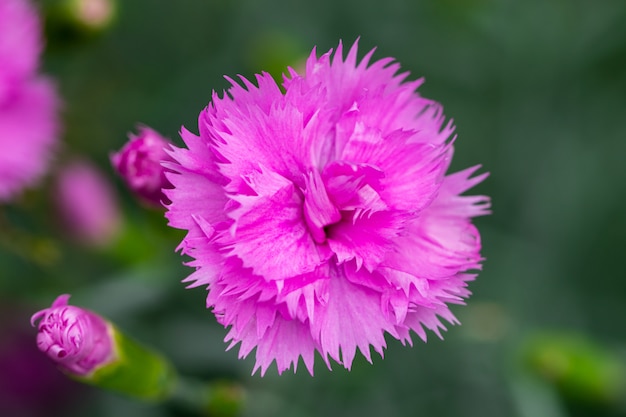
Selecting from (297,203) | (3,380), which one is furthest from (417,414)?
(297,203)

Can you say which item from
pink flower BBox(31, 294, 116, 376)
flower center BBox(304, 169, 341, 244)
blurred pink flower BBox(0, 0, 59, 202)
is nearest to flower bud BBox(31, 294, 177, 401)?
pink flower BBox(31, 294, 116, 376)

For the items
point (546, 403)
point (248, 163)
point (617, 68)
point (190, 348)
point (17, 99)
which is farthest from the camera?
point (617, 68)

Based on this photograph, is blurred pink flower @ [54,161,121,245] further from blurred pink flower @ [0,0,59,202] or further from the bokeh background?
blurred pink flower @ [0,0,59,202]

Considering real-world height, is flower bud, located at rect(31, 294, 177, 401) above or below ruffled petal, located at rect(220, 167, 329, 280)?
below

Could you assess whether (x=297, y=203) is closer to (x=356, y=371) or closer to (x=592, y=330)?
(x=356, y=371)

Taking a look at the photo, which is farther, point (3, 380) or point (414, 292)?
point (3, 380)
